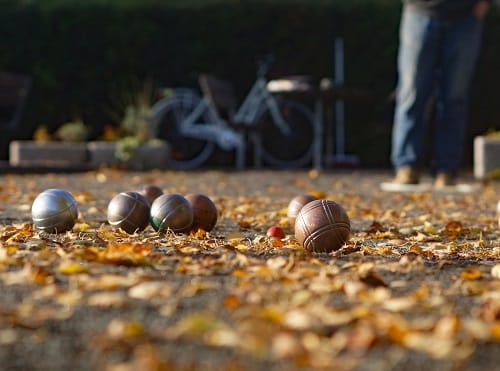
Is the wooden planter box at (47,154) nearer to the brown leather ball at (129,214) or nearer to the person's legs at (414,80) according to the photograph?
the person's legs at (414,80)

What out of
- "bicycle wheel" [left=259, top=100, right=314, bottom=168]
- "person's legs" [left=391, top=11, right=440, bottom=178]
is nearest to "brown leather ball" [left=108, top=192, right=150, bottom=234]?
"person's legs" [left=391, top=11, right=440, bottom=178]

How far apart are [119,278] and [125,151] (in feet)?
30.6

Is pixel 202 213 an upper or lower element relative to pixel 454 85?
lower

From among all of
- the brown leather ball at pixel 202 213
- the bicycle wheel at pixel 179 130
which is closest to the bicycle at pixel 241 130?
the bicycle wheel at pixel 179 130

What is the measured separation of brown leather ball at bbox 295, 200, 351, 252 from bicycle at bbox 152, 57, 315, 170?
9143mm

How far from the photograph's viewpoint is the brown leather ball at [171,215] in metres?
4.33

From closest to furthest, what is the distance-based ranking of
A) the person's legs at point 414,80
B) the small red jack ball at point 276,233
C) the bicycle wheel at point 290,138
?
the small red jack ball at point 276,233 → the person's legs at point 414,80 → the bicycle wheel at point 290,138

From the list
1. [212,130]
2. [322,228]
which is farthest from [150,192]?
[212,130]

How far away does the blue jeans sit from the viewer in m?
7.91

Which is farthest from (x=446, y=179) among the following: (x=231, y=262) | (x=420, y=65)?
(x=231, y=262)

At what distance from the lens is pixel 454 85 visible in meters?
8.04

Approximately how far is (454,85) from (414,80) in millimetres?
391

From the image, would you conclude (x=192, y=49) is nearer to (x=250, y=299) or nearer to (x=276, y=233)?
(x=276, y=233)

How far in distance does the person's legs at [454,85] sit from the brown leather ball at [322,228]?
4436mm
